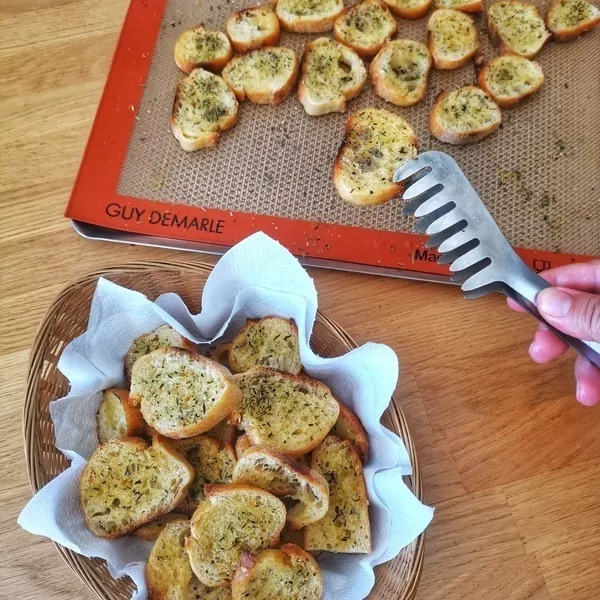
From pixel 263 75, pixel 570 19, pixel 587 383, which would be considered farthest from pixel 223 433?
pixel 570 19

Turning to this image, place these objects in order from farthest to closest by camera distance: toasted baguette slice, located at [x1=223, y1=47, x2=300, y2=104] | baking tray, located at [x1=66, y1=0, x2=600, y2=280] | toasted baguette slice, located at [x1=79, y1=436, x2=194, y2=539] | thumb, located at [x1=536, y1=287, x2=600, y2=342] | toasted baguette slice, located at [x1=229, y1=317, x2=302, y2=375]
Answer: toasted baguette slice, located at [x1=223, y1=47, x2=300, y2=104] → baking tray, located at [x1=66, y1=0, x2=600, y2=280] → toasted baguette slice, located at [x1=229, y1=317, x2=302, y2=375] → toasted baguette slice, located at [x1=79, y1=436, x2=194, y2=539] → thumb, located at [x1=536, y1=287, x2=600, y2=342]

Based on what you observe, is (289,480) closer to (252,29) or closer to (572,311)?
(572,311)

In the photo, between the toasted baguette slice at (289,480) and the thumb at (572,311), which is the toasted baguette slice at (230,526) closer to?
the toasted baguette slice at (289,480)

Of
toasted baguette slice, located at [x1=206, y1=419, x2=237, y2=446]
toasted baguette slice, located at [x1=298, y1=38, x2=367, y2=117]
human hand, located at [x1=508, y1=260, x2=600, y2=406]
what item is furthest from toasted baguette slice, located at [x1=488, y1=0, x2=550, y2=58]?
toasted baguette slice, located at [x1=206, y1=419, x2=237, y2=446]

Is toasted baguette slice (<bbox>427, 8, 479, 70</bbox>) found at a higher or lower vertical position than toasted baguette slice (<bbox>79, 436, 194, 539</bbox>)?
higher

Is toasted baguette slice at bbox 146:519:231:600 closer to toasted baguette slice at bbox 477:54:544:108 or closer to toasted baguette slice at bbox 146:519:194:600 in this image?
toasted baguette slice at bbox 146:519:194:600

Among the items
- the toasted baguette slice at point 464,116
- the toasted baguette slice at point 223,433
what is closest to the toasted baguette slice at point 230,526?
the toasted baguette slice at point 223,433

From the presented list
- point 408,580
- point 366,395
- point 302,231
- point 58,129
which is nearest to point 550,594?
point 408,580

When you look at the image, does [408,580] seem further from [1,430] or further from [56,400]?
[1,430]
